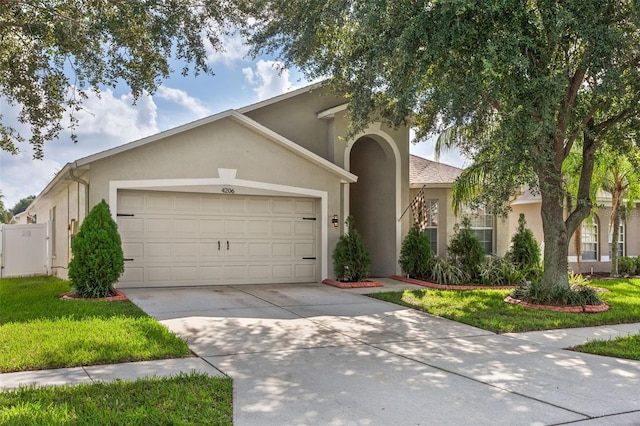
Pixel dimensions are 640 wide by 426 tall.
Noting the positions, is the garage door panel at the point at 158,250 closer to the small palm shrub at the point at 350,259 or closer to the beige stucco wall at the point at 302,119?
the small palm shrub at the point at 350,259

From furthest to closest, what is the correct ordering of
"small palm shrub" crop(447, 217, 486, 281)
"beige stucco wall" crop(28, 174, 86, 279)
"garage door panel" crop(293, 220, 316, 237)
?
"small palm shrub" crop(447, 217, 486, 281)
"garage door panel" crop(293, 220, 316, 237)
"beige stucco wall" crop(28, 174, 86, 279)

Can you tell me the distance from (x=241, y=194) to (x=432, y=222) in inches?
259

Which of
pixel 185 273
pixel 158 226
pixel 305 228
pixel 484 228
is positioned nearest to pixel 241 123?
pixel 158 226

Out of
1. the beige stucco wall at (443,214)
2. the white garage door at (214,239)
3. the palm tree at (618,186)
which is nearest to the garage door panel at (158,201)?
the white garage door at (214,239)

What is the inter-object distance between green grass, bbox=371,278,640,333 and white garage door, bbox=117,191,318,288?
3094mm

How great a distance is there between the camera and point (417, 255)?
15.6 metres

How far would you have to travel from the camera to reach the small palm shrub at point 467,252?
15.1 m

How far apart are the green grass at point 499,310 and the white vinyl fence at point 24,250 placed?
12832mm

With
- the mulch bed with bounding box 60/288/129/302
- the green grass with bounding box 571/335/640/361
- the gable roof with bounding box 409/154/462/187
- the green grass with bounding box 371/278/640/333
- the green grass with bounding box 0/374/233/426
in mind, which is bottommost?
A: the green grass with bounding box 571/335/640/361

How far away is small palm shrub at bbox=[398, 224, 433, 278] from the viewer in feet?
51.0

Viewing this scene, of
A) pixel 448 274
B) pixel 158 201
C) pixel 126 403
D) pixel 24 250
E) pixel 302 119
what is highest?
pixel 302 119

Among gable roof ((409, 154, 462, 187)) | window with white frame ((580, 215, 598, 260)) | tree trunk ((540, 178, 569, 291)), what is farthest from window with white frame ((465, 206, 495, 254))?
tree trunk ((540, 178, 569, 291))

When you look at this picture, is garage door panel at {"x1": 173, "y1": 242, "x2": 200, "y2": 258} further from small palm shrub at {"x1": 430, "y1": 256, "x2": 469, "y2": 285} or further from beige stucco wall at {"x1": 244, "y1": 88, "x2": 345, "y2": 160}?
small palm shrub at {"x1": 430, "y1": 256, "x2": 469, "y2": 285}

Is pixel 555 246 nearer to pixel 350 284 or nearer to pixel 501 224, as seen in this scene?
pixel 350 284
